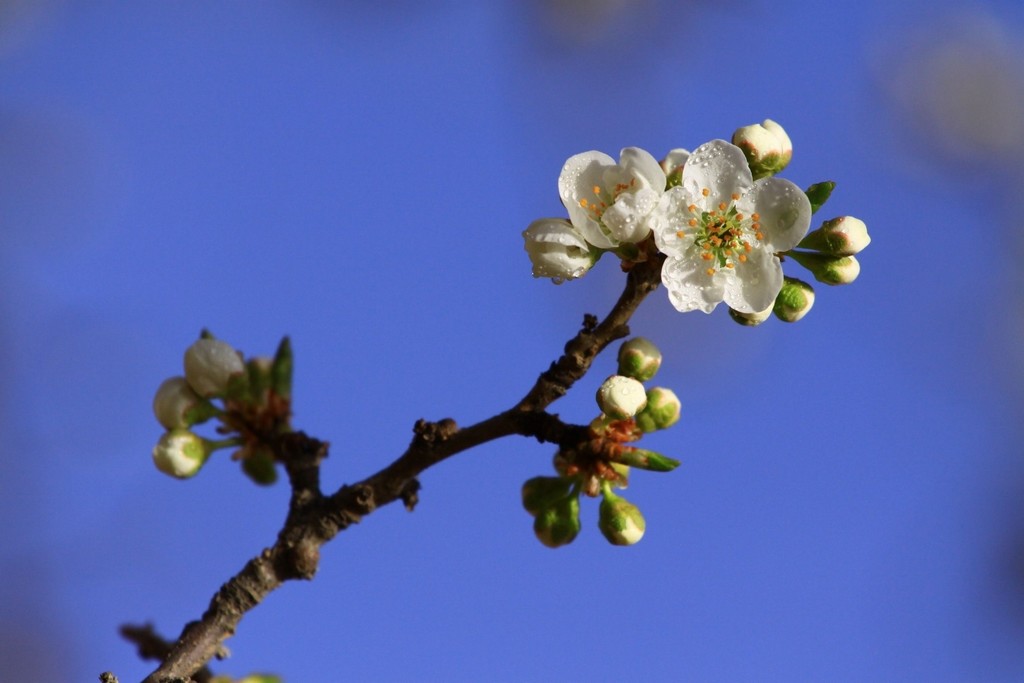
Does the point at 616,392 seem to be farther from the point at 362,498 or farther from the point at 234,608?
the point at 234,608

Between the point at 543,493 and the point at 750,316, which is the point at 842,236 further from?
the point at 543,493

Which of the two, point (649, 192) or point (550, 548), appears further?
point (550, 548)

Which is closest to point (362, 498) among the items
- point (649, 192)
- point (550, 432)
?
point (550, 432)

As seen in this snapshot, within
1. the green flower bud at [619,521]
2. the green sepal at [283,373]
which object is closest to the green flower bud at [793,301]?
the green flower bud at [619,521]

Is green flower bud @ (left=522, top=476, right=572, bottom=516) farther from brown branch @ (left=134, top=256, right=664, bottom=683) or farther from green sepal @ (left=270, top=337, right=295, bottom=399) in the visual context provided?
green sepal @ (left=270, top=337, right=295, bottom=399)

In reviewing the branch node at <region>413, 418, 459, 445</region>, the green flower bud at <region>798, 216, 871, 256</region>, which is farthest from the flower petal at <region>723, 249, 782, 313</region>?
the branch node at <region>413, 418, 459, 445</region>

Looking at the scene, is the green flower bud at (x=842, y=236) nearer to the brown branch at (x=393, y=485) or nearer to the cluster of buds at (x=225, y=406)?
Answer: the brown branch at (x=393, y=485)
